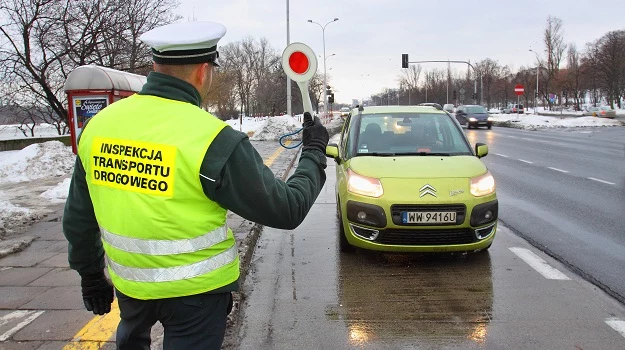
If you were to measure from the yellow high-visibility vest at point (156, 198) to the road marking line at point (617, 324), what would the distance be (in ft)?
10.7

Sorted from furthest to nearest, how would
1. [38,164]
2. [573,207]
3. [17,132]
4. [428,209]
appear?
1. [17,132]
2. [38,164]
3. [573,207]
4. [428,209]

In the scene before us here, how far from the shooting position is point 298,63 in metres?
2.71

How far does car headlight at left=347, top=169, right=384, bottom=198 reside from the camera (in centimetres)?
511

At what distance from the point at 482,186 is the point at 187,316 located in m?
4.09

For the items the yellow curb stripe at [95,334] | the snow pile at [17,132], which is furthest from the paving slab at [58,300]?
the snow pile at [17,132]

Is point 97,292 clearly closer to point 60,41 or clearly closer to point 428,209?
point 428,209

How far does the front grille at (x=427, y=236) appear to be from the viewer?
195 inches

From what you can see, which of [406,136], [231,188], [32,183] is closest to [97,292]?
[231,188]

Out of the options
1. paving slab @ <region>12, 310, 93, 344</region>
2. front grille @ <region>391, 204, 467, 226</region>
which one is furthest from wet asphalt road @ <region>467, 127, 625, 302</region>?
paving slab @ <region>12, 310, 93, 344</region>

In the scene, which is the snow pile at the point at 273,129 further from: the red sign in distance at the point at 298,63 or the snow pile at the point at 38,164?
the red sign in distance at the point at 298,63

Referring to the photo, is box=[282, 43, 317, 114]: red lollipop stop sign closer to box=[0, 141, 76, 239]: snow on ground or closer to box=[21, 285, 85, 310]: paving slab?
box=[21, 285, 85, 310]: paving slab

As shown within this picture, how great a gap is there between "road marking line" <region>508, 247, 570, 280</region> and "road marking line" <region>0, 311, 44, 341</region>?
4.57 m

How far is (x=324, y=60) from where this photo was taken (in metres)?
61.8

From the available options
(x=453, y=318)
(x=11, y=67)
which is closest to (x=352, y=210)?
(x=453, y=318)
